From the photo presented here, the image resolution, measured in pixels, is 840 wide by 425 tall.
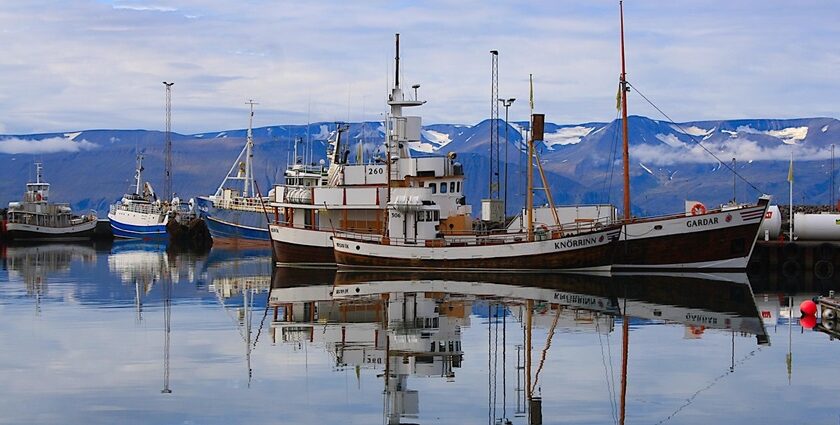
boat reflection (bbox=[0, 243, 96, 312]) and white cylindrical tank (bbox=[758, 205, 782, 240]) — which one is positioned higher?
white cylindrical tank (bbox=[758, 205, 782, 240])

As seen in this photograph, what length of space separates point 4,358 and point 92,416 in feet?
23.5

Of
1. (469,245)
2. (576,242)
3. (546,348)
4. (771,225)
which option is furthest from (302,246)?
(546,348)

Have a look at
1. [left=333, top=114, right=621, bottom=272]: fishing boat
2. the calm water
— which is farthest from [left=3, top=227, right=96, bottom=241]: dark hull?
the calm water

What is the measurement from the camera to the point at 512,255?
5003cm

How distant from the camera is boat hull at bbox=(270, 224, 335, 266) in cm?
5581

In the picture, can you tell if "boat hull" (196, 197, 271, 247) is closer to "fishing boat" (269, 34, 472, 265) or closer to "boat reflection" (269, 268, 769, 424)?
"fishing boat" (269, 34, 472, 265)

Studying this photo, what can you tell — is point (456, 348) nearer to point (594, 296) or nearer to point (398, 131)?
point (594, 296)

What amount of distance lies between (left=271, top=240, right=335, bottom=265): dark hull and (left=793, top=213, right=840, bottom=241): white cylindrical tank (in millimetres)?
20273

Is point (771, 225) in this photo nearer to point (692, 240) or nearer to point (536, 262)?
point (692, 240)

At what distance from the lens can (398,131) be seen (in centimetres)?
5588

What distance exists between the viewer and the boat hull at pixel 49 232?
333ft

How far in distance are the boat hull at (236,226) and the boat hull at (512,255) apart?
112ft

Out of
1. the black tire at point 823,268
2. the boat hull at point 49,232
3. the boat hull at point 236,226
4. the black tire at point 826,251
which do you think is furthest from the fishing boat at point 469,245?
the boat hull at point 49,232

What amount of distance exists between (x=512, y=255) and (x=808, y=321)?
17.1 metres
